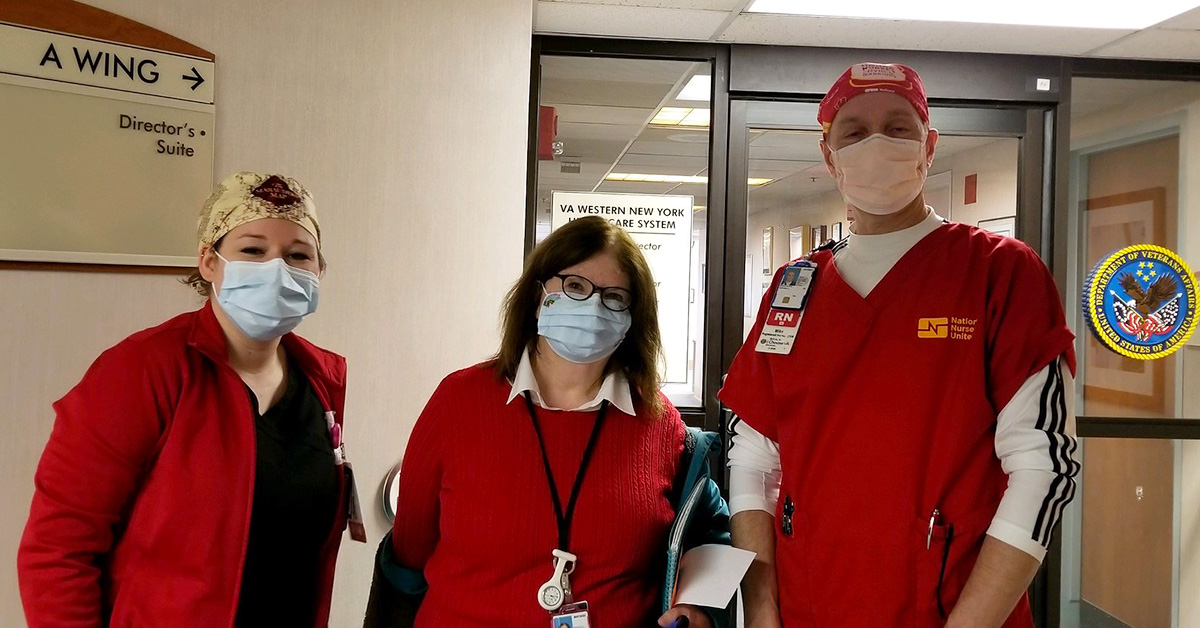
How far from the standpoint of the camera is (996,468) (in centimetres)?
137

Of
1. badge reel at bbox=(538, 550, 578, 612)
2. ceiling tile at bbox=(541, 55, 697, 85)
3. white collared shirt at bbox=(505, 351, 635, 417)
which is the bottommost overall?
badge reel at bbox=(538, 550, 578, 612)

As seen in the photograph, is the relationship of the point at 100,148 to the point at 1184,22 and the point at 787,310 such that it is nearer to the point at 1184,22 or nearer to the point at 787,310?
the point at 787,310

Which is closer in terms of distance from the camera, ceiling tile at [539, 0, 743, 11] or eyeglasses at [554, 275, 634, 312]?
eyeglasses at [554, 275, 634, 312]

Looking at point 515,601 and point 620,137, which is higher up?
point 620,137

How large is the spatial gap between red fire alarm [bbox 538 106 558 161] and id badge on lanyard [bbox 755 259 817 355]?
1.76m

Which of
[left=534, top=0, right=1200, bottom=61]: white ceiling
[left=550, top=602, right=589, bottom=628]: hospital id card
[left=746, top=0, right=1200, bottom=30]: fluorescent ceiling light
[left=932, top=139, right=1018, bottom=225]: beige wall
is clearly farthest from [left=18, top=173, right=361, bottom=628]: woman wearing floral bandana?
[left=932, top=139, right=1018, bottom=225]: beige wall

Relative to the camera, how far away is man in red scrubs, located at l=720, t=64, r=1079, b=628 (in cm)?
131

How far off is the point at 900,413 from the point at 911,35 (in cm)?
202

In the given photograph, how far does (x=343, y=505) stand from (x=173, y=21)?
1.32m

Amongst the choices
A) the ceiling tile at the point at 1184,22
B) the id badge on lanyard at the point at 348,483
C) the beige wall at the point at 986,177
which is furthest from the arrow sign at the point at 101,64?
the ceiling tile at the point at 1184,22

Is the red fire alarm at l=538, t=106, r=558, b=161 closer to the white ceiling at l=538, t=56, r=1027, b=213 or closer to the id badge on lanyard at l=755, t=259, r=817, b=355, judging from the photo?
the white ceiling at l=538, t=56, r=1027, b=213

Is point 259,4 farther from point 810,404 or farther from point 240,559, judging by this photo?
point 810,404

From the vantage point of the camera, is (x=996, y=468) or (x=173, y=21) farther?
(x=173, y=21)

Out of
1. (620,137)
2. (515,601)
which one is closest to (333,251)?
(515,601)
